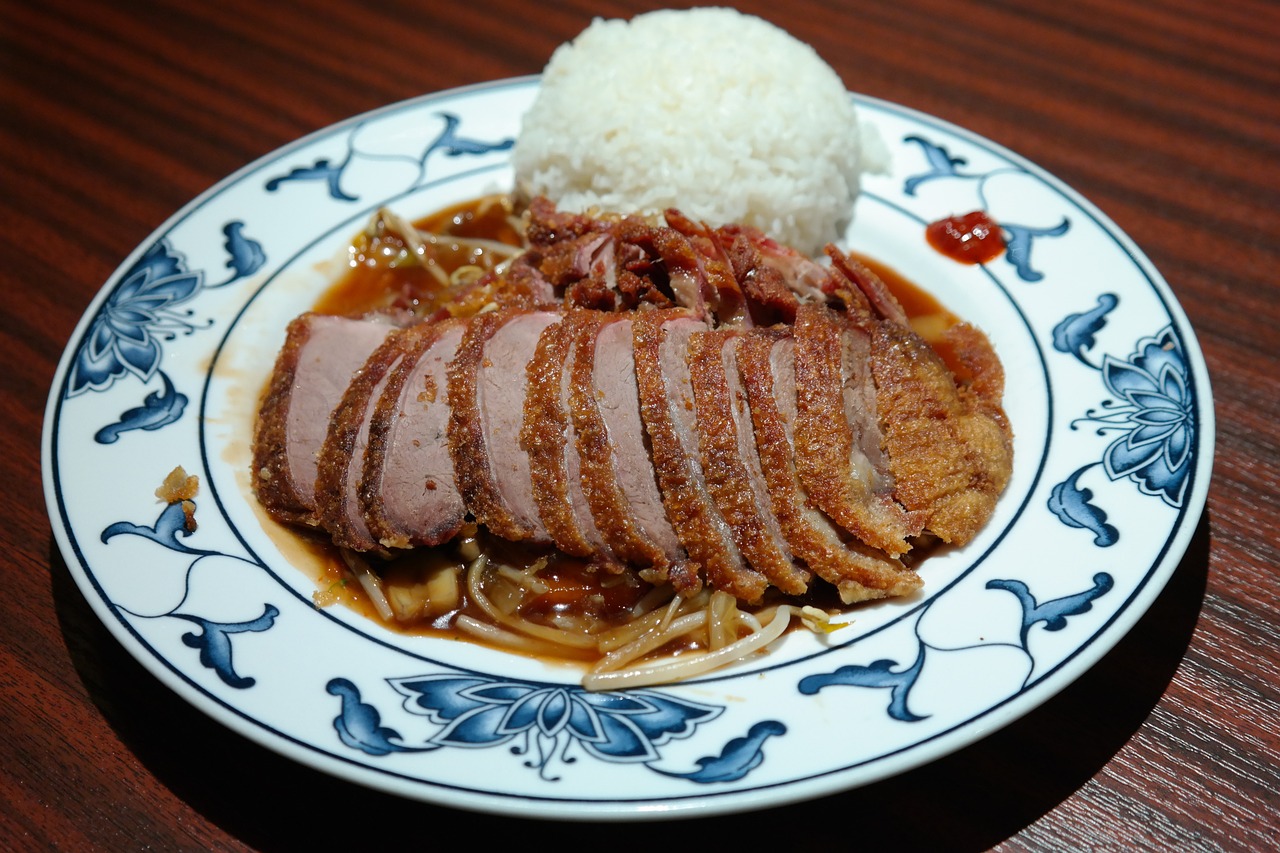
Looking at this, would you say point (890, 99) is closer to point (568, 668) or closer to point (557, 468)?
point (557, 468)

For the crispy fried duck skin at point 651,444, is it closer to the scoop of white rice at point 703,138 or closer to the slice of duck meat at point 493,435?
the slice of duck meat at point 493,435

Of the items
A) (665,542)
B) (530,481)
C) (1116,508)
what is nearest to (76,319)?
(530,481)

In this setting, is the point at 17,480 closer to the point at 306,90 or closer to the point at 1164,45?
the point at 306,90

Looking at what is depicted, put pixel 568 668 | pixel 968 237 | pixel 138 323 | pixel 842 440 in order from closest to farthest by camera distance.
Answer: pixel 568 668
pixel 842 440
pixel 138 323
pixel 968 237

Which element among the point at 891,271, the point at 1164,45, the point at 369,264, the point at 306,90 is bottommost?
the point at 369,264

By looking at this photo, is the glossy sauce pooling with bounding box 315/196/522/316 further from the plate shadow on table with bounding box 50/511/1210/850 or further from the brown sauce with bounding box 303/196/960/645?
the plate shadow on table with bounding box 50/511/1210/850

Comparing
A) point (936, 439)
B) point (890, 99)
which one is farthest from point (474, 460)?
→ point (890, 99)

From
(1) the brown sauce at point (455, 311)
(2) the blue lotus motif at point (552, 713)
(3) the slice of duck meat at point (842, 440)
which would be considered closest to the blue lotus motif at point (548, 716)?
(2) the blue lotus motif at point (552, 713)
